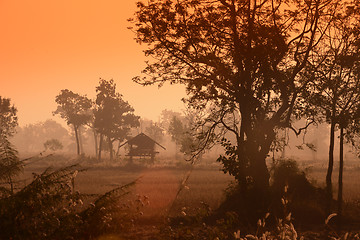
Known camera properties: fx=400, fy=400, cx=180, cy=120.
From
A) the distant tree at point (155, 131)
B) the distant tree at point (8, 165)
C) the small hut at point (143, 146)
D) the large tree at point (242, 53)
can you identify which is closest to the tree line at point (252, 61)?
the large tree at point (242, 53)

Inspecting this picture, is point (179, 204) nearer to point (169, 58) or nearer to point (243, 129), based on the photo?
point (243, 129)

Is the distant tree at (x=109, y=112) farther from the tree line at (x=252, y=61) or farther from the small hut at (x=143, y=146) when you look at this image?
the tree line at (x=252, y=61)

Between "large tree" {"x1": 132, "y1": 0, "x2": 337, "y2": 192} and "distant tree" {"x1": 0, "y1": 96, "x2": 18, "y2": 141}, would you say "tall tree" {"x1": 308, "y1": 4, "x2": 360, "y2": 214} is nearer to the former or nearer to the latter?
"large tree" {"x1": 132, "y1": 0, "x2": 337, "y2": 192}

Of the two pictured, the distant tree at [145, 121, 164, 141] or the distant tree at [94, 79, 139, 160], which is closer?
the distant tree at [94, 79, 139, 160]

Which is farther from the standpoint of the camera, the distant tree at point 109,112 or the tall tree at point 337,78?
the distant tree at point 109,112

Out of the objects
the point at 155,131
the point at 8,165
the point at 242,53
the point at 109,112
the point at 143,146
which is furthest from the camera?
the point at 155,131

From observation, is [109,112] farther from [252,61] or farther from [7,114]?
[252,61]

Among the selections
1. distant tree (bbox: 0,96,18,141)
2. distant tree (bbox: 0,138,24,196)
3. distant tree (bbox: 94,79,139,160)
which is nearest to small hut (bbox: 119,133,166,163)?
distant tree (bbox: 94,79,139,160)

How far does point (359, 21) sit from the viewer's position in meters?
19.5

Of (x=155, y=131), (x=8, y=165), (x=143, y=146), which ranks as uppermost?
(x=155, y=131)

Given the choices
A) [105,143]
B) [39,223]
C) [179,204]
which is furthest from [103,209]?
[105,143]

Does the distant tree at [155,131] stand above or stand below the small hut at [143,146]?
above

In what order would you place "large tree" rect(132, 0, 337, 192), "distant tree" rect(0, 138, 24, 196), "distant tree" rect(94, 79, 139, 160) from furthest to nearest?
"distant tree" rect(94, 79, 139, 160), "large tree" rect(132, 0, 337, 192), "distant tree" rect(0, 138, 24, 196)

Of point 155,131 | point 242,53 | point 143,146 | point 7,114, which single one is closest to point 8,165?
point 242,53
